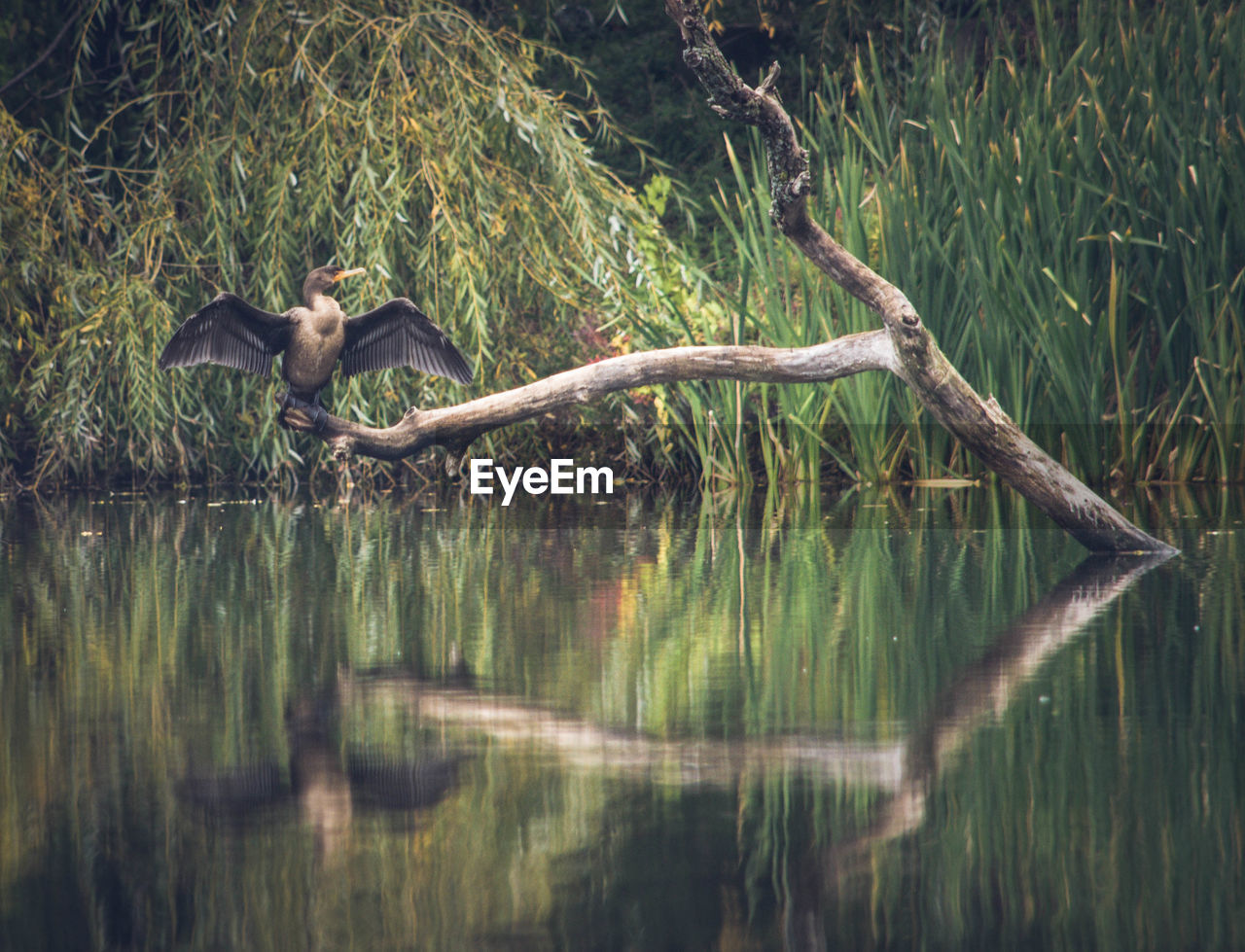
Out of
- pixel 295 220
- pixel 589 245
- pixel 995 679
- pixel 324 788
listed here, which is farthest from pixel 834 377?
pixel 295 220

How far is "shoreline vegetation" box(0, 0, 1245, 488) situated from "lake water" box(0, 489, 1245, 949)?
198 cm

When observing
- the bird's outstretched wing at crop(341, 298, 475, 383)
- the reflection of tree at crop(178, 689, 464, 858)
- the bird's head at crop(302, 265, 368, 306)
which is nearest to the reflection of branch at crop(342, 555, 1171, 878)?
the reflection of tree at crop(178, 689, 464, 858)

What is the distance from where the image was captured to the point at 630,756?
6.82 feet

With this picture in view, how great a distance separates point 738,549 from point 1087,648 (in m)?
1.77

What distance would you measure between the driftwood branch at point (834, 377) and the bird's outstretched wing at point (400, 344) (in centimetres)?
76

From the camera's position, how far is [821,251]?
3941 mm

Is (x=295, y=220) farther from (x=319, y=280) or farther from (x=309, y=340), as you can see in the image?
(x=309, y=340)

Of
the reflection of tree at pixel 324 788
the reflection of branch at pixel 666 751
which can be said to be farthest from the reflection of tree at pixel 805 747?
the reflection of tree at pixel 324 788

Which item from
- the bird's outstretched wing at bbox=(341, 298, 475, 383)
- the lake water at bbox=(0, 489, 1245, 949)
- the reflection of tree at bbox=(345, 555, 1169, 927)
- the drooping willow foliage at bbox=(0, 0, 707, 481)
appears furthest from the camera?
the drooping willow foliage at bbox=(0, 0, 707, 481)

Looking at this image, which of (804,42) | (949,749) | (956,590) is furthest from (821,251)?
(804,42)

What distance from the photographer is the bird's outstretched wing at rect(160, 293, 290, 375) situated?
15.9 ft

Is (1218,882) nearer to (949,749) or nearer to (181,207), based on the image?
(949,749)

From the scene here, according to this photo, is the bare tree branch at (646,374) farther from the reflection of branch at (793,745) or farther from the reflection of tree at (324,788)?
the reflection of tree at (324,788)

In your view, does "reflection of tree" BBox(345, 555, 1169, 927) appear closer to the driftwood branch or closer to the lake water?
the lake water
